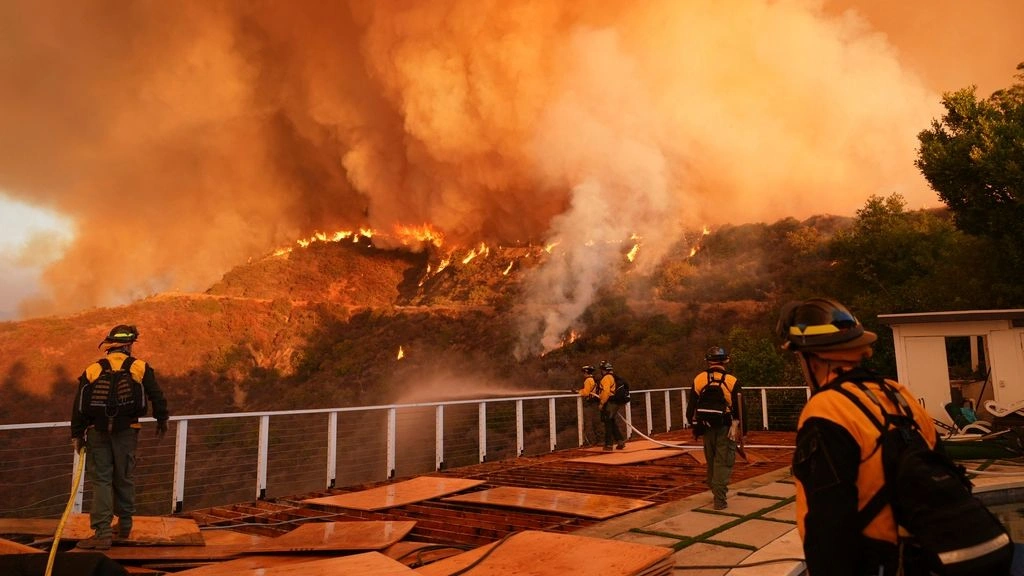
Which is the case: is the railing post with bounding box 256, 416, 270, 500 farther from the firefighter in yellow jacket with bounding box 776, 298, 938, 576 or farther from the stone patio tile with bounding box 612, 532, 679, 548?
the firefighter in yellow jacket with bounding box 776, 298, 938, 576

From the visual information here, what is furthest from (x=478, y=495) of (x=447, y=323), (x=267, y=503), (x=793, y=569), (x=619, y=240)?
(x=447, y=323)

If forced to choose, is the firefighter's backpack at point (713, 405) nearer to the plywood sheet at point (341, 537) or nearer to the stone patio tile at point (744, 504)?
the stone patio tile at point (744, 504)

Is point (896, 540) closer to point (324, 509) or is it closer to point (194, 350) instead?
point (324, 509)

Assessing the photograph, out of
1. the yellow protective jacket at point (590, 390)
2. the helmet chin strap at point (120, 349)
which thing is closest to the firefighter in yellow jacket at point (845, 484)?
the helmet chin strap at point (120, 349)

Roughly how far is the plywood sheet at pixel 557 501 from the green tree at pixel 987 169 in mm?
19070

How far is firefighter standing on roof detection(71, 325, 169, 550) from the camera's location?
177 inches

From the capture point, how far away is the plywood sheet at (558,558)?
133 inches

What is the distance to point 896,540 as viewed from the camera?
1.65 m

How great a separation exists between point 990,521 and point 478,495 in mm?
5599

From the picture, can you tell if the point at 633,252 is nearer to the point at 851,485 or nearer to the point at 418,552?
the point at 418,552

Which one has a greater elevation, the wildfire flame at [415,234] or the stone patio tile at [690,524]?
the wildfire flame at [415,234]

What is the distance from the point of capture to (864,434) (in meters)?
1.67

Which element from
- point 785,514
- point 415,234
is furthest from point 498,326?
point 785,514

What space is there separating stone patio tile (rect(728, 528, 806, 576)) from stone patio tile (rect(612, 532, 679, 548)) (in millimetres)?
715
